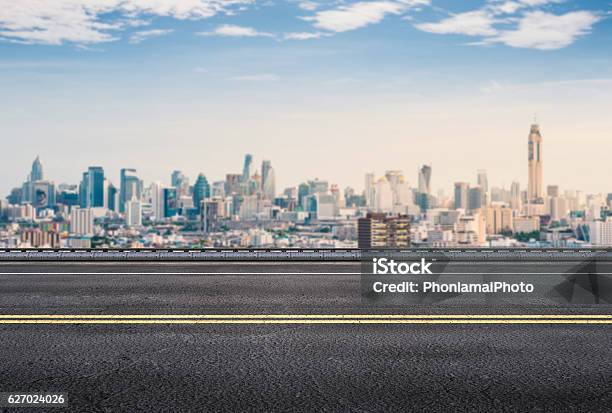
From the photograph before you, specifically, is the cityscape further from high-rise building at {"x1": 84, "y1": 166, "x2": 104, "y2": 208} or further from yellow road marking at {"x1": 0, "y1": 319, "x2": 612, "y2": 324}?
yellow road marking at {"x1": 0, "y1": 319, "x2": 612, "y2": 324}

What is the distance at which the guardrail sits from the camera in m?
15.1

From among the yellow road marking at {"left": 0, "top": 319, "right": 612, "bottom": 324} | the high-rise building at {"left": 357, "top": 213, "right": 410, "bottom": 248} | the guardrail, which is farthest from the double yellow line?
the high-rise building at {"left": 357, "top": 213, "right": 410, "bottom": 248}

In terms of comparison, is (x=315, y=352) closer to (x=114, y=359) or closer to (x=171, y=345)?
(x=171, y=345)

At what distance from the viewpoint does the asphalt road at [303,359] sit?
480 cm

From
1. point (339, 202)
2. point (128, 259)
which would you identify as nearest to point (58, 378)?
point (128, 259)

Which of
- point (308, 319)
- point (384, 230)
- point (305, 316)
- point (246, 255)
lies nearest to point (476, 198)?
point (384, 230)

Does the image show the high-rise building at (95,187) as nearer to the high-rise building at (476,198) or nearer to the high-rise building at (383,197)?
the high-rise building at (383,197)

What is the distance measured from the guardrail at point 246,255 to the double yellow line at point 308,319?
720 cm

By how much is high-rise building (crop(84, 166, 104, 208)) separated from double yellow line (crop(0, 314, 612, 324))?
168 m

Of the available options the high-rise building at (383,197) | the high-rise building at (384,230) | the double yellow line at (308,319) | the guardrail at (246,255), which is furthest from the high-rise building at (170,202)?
the double yellow line at (308,319)

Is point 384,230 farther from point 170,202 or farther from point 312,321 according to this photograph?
point 170,202

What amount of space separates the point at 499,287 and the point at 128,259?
848 centimetres

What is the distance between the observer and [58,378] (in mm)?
5301

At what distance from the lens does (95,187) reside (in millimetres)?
181500
